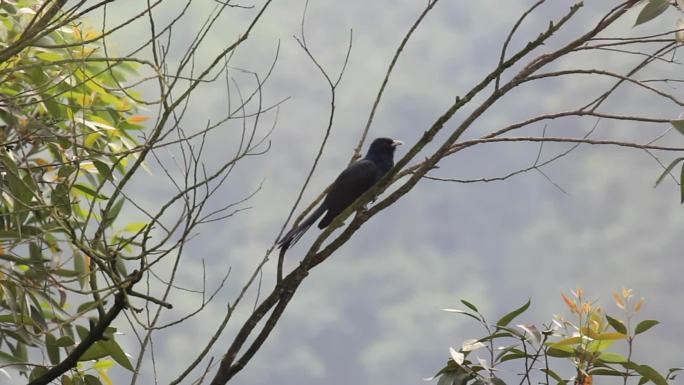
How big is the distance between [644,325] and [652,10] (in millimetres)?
917

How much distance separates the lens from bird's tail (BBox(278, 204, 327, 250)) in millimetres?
3549

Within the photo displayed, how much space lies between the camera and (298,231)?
3943mm

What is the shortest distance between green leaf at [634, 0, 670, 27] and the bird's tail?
138 cm

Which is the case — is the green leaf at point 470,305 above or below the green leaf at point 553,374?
above

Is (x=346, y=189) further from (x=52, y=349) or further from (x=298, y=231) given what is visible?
(x=52, y=349)

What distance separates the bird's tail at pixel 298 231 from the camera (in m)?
3.55

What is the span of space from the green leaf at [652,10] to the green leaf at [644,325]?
34.0 inches

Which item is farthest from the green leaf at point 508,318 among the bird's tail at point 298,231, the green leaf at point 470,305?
the bird's tail at point 298,231

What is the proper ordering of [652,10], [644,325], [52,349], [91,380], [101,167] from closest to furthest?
[652,10]
[644,325]
[52,349]
[91,380]
[101,167]

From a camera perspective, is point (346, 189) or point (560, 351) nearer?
point (560, 351)

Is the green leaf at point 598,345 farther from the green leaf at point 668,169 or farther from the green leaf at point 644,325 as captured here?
the green leaf at point 668,169

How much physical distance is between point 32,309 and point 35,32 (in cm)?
157

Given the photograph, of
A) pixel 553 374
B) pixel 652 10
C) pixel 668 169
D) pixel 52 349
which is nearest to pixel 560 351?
pixel 553 374

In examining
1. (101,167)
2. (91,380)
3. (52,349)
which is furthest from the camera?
(101,167)
